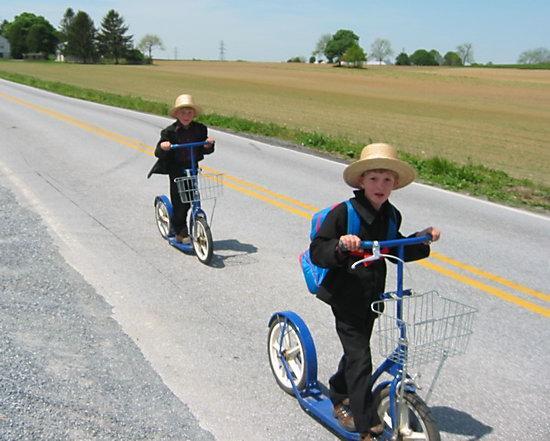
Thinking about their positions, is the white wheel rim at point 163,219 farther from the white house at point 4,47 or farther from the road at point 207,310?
the white house at point 4,47

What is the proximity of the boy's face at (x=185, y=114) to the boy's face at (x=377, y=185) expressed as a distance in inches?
168

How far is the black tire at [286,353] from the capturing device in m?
4.34

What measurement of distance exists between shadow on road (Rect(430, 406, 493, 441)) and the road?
1 centimetres

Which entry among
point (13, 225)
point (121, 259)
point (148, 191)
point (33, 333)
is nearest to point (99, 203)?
point (148, 191)

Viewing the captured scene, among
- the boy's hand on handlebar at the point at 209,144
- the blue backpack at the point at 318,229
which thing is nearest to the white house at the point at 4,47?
the boy's hand on handlebar at the point at 209,144

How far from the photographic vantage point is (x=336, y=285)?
3.71 meters

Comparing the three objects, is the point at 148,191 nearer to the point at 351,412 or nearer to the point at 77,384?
the point at 77,384

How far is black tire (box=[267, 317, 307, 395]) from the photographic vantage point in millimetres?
4344

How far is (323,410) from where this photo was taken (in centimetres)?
407

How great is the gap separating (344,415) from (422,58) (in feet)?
664

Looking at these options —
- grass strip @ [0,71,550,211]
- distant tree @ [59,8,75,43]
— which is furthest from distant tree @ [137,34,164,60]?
grass strip @ [0,71,550,211]

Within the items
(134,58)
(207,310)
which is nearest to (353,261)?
(207,310)

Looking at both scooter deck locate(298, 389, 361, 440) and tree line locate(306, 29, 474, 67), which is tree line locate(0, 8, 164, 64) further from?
scooter deck locate(298, 389, 361, 440)

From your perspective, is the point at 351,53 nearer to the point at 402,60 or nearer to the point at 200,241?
the point at 402,60
